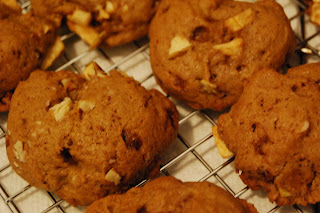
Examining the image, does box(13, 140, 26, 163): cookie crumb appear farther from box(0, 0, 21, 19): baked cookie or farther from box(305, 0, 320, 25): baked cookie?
box(305, 0, 320, 25): baked cookie

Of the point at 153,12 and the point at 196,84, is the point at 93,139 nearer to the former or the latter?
the point at 196,84

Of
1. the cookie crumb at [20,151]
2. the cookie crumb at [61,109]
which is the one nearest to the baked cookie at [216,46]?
the cookie crumb at [61,109]

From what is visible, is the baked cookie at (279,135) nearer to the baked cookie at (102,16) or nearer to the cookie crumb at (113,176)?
the cookie crumb at (113,176)

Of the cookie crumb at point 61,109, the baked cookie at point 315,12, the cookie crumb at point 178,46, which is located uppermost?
the cookie crumb at point 61,109

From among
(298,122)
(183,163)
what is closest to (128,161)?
(183,163)

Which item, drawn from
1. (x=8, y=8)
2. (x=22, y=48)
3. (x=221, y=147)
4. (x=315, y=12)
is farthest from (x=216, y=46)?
(x=8, y=8)

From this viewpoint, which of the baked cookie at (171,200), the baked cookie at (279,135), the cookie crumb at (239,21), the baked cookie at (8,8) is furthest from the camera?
the baked cookie at (8,8)

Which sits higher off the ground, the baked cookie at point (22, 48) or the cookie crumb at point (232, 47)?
the baked cookie at point (22, 48)
